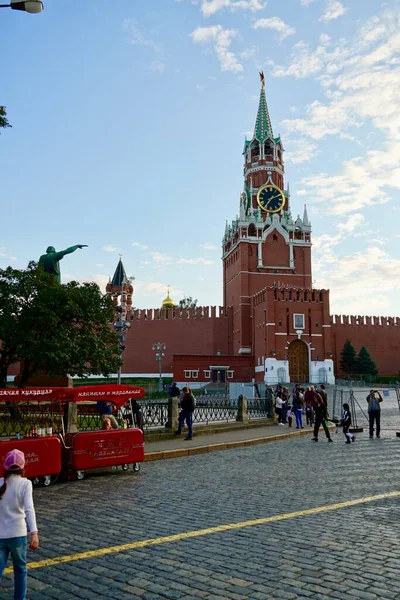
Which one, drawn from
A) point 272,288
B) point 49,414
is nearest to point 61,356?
point 49,414

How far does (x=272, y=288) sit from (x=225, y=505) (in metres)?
43.8

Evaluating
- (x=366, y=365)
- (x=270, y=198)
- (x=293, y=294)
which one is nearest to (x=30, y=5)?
(x=293, y=294)

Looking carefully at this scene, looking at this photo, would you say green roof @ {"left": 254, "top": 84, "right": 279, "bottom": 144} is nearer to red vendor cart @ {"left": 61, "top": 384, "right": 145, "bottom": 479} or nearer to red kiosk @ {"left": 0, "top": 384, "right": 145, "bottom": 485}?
red kiosk @ {"left": 0, "top": 384, "right": 145, "bottom": 485}

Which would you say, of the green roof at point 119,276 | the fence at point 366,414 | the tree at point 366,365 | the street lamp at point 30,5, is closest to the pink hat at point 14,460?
the street lamp at point 30,5

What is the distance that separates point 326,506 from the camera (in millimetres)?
7406

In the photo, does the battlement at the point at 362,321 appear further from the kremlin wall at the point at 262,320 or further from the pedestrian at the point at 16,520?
the pedestrian at the point at 16,520

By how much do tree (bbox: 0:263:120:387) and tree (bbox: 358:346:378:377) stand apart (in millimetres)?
35095

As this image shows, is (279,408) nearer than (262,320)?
Yes

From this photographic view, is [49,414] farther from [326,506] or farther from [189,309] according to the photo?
[189,309]

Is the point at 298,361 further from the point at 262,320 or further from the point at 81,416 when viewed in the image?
the point at 81,416

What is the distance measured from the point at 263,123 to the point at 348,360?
29971 mm

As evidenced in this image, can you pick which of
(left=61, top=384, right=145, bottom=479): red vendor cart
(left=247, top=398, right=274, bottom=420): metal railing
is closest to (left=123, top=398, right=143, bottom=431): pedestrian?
(left=61, top=384, right=145, bottom=479): red vendor cart

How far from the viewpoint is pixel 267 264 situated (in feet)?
192

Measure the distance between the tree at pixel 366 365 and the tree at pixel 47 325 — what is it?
115 feet
